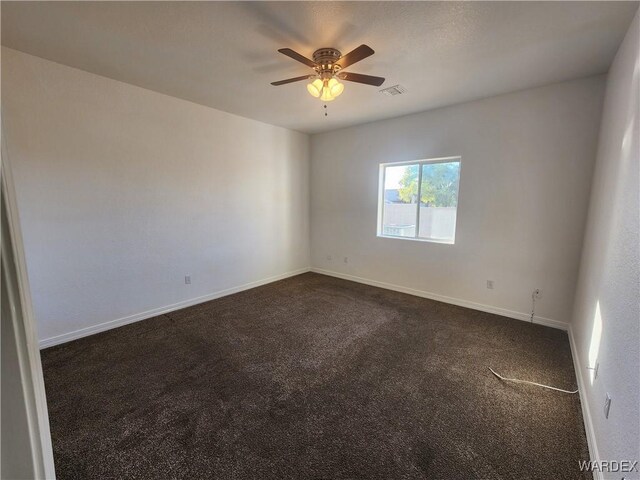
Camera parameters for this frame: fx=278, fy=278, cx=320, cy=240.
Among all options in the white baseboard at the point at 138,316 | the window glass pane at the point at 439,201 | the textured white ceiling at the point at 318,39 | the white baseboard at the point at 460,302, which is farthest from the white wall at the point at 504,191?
the white baseboard at the point at 138,316

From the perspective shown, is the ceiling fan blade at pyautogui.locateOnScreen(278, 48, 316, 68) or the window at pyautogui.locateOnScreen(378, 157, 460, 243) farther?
the window at pyautogui.locateOnScreen(378, 157, 460, 243)

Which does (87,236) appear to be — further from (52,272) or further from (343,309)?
(343,309)

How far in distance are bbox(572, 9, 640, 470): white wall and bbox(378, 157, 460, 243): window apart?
144cm

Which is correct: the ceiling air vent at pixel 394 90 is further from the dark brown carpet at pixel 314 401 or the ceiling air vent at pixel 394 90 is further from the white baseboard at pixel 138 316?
the white baseboard at pixel 138 316

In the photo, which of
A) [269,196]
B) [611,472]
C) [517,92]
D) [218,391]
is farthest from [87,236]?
[517,92]

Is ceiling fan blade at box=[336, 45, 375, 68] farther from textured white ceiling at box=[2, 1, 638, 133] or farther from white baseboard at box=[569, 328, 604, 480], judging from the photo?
white baseboard at box=[569, 328, 604, 480]

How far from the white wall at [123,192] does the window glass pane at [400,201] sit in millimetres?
1967

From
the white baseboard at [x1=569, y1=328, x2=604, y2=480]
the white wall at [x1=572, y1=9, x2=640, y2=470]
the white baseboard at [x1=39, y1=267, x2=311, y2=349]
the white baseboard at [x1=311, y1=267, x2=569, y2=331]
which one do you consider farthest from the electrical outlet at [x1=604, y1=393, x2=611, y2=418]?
the white baseboard at [x1=39, y1=267, x2=311, y2=349]

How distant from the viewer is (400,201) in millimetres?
4293

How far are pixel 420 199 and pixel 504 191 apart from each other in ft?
3.45

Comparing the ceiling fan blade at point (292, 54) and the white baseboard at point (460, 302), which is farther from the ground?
the ceiling fan blade at point (292, 54)

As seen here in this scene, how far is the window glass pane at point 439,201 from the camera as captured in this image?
3.71 m

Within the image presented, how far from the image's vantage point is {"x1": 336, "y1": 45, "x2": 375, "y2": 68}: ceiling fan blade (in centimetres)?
181

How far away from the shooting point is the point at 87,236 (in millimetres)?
2814
